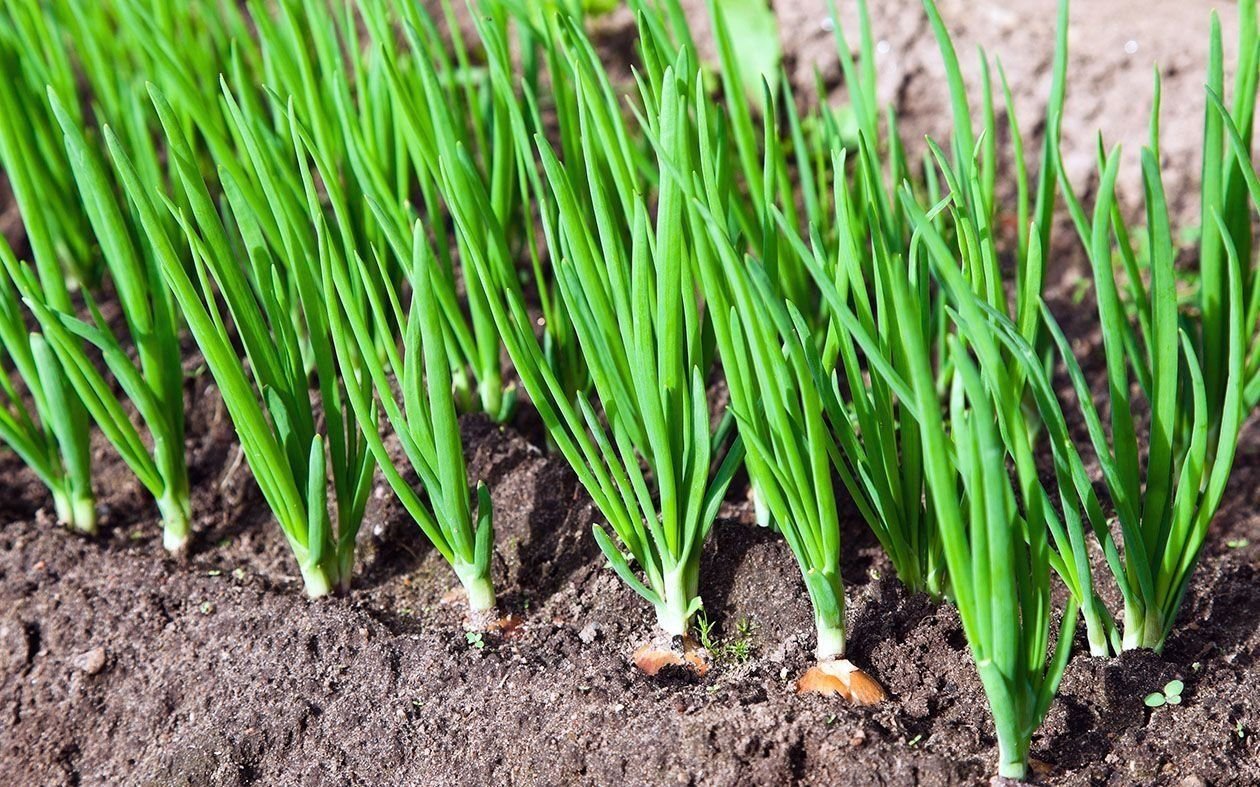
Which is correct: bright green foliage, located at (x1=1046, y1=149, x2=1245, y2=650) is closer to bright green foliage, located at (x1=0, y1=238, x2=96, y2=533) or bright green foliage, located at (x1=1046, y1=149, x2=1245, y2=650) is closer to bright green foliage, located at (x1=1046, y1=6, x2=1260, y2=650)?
bright green foliage, located at (x1=1046, y1=6, x2=1260, y2=650)

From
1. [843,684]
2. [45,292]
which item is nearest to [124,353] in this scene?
[45,292]

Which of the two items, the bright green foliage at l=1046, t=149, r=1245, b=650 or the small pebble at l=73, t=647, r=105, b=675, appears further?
the small pebble at l=73, t=647, r=105, b=675

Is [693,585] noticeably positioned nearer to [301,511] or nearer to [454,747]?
[454,747]

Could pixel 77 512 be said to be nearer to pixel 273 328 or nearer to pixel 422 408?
pixel 273 328

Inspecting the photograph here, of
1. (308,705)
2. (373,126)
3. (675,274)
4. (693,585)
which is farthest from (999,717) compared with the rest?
(373,126)

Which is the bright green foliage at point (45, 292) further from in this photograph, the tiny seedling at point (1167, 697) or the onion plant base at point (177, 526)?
the tiny seedling at point (1167, 697)

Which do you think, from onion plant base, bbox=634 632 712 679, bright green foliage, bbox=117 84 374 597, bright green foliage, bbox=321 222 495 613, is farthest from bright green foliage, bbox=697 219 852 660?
bright green foliage, bbox=117 84 374 597

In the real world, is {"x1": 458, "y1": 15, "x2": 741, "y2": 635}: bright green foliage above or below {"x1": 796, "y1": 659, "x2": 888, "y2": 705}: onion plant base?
above
